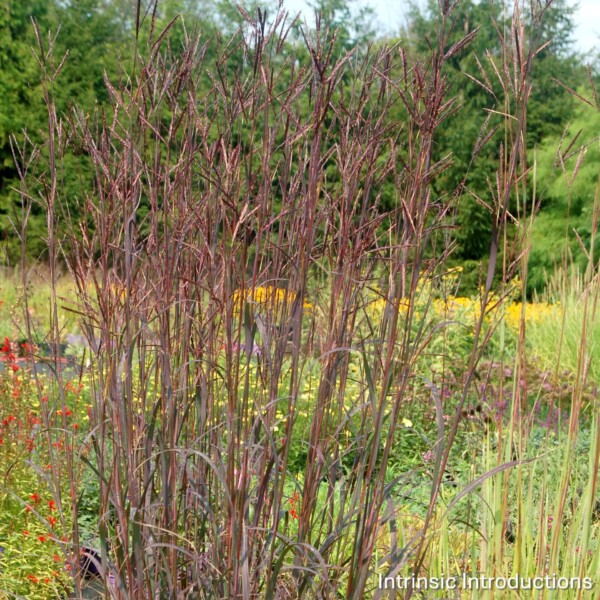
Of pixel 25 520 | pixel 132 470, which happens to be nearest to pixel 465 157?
pixel 25 520

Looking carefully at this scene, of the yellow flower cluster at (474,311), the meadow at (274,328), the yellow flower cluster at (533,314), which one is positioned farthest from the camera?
the yellow flower cluster at (533,314)

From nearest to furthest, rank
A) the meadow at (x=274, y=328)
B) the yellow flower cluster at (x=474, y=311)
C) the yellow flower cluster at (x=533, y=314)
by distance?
the meadow at (x=274, y=328) → the yellow flower cluster at (x=474, y=311) → the yellow flower cluster at (x=533, y=314)

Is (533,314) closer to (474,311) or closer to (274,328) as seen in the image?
(474,311)

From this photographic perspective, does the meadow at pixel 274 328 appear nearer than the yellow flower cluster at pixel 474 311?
Yes

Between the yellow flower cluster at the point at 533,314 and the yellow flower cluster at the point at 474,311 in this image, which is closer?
the yellow flower cluster at the point at 474,311

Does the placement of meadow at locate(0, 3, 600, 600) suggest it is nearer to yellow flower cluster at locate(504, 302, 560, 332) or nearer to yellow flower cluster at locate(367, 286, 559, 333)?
yellow flower cluster at locate(367, 286, 559, 333)

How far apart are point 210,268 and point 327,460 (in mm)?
510

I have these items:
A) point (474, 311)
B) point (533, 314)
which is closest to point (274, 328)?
point (474, 311)

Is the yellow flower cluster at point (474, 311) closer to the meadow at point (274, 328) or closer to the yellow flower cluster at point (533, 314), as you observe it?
the yellow flower cluster at point (533, 314)

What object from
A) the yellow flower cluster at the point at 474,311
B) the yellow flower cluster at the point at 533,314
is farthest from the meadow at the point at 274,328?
the yellow flower cluster at the point at 533,314

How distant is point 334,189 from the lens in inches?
80.6

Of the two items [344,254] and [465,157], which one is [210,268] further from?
[465,157]

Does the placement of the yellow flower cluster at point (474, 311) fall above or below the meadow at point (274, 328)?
below

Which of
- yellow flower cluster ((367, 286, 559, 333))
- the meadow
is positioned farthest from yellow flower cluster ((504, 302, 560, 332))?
the meadow
